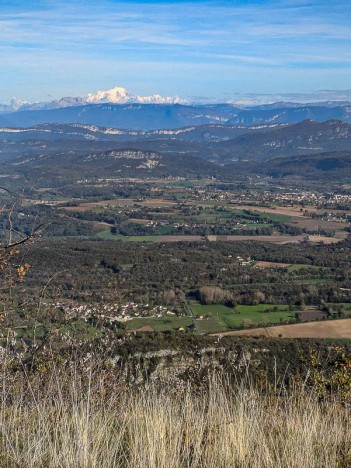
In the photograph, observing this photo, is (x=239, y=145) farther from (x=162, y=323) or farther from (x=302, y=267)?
(x=162, y=323)

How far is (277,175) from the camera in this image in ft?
379

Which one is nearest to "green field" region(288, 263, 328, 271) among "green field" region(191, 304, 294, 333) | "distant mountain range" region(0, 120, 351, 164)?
"green field" region(191, 304, 294, 333)

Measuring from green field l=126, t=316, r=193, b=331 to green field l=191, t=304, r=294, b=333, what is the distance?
0.61 metres

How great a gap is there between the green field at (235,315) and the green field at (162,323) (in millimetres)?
613

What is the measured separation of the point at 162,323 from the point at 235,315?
3.87 metres

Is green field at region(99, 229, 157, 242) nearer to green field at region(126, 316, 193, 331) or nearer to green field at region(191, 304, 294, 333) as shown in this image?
green field at region(191, 304, 294, 333)

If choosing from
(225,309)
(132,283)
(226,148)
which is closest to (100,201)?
(132,283)

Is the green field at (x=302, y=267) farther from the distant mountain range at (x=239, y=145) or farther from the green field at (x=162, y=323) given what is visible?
the distant mountain range at (x=239, y=145)

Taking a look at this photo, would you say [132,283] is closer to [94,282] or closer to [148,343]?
[94,282]

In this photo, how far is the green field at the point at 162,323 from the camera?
23.2 metres

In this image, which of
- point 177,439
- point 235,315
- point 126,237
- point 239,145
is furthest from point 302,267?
point 239,145

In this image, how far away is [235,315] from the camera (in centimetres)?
2706

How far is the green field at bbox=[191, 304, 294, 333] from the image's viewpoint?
2470 centimetres

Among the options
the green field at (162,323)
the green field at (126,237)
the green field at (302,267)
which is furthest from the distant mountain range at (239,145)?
the green field at (162,323)
